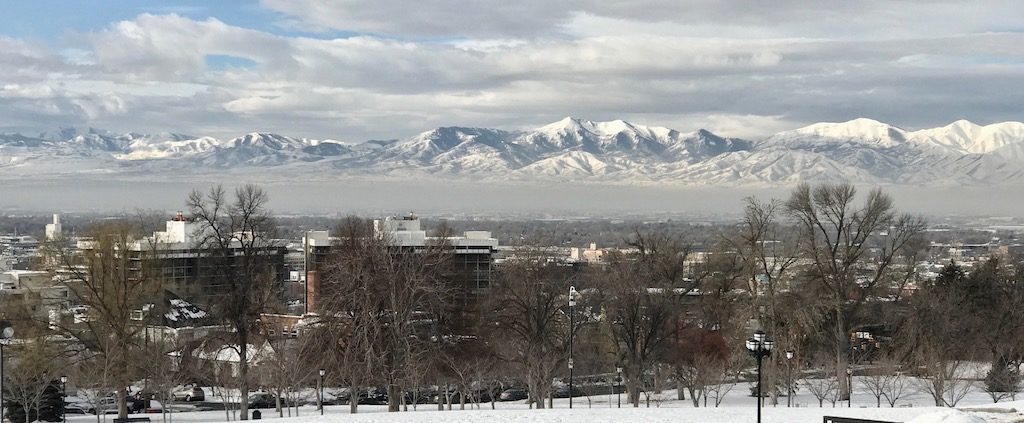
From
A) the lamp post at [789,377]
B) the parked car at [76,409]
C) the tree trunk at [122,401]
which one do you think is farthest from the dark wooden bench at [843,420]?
the parked car at [76,409]

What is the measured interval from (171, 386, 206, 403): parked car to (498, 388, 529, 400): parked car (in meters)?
15.2

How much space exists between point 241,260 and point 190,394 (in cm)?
1699

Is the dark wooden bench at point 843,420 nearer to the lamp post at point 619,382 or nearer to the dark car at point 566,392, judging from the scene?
the lamp post at point 619,382

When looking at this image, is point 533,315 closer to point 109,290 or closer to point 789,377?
point 789,377

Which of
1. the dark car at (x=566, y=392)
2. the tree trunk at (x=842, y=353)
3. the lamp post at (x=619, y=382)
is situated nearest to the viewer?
the tree trunk at (x=842, y=353)

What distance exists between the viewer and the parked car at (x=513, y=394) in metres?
62.1

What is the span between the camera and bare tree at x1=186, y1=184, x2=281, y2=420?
47.0 metres

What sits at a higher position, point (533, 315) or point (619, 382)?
point (533, 315)

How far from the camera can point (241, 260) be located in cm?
4816

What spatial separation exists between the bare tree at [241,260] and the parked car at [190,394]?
1275 cm

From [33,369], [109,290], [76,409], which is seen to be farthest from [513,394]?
[33,369]

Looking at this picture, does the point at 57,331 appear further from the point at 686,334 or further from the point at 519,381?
the point at 686,334

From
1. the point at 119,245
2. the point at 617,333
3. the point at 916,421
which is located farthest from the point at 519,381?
the point at 916,421

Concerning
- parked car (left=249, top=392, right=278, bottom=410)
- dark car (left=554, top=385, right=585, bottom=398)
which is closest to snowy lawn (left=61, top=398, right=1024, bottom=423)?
dark car (left=554, top=385, right=585, bottom=398)
